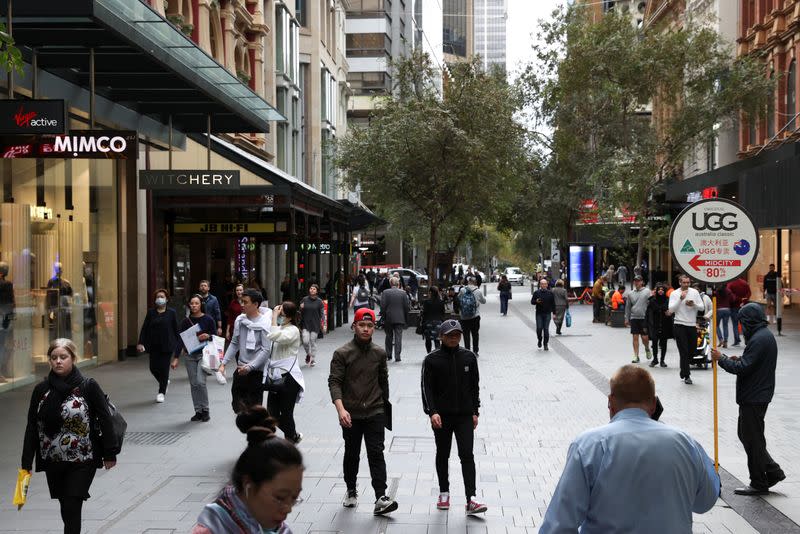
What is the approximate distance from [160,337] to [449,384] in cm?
674

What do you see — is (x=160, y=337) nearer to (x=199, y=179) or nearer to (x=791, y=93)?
(x=199, y=179)

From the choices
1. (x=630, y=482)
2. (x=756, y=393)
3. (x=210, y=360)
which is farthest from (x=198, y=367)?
(x=630, y=482)

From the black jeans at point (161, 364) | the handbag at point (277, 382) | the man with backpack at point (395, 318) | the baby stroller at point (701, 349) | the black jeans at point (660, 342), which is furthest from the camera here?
the man with backpack at point (395, 318)

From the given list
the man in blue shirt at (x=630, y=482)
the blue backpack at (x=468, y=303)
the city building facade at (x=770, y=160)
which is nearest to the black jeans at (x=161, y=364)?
the blue backpack at (x=468, y=303)

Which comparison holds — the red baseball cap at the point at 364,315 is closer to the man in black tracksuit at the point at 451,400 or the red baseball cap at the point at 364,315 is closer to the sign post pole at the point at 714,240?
the man in black tracksuit at the point at 451,400

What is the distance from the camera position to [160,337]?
13.5 m

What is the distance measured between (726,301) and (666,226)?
17.7 metres

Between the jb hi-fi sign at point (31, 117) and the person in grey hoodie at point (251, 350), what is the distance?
276cm

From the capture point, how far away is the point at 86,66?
14.0m

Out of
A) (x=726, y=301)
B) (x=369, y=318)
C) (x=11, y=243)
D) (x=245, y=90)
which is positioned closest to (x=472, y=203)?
(x=726, y=301)

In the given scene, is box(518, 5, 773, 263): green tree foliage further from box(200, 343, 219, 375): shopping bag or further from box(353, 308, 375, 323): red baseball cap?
box(353, 308, 375, 323): red baseball cap

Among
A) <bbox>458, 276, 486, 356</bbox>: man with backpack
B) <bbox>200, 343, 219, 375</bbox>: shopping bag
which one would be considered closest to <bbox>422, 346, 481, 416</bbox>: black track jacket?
<bbox>200, 343, 219, 375</bbox>: shopping bag

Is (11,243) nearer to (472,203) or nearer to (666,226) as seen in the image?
(472,203)

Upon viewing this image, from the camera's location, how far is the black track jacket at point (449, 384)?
780cm
